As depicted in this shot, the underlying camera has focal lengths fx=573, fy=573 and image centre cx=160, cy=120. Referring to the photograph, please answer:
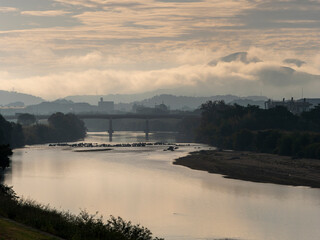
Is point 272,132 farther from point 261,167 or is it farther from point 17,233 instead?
point 17,233

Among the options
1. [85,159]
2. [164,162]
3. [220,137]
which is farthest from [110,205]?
[220,137]

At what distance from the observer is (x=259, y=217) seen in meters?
63.2

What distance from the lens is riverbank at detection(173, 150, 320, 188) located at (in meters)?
94.3

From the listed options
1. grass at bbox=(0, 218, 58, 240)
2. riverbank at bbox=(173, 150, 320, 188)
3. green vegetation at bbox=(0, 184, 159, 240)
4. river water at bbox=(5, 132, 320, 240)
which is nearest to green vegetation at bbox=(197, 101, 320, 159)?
riverbank at bbox=(173, 150, 320, 188)

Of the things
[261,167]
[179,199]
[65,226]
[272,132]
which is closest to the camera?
[65,226]

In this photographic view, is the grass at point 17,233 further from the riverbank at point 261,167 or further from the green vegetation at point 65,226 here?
the riverbank at point 261,167

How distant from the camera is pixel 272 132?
14988cm

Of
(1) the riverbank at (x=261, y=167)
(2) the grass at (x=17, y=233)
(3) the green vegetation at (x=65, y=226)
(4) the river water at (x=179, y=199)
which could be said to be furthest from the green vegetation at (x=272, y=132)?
(2) the grass at (x=17, y=233)

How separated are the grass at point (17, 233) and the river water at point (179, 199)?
770 inches

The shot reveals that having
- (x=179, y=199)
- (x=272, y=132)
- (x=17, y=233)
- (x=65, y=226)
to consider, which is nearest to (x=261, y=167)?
(x=272, y=132)

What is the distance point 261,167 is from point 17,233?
82.8 metres

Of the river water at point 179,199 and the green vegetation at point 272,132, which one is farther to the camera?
the green vegetation at point 272,132

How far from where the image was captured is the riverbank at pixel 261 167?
94.3 m

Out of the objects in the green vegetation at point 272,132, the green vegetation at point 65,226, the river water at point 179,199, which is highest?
the green vegetation at point 272,132
